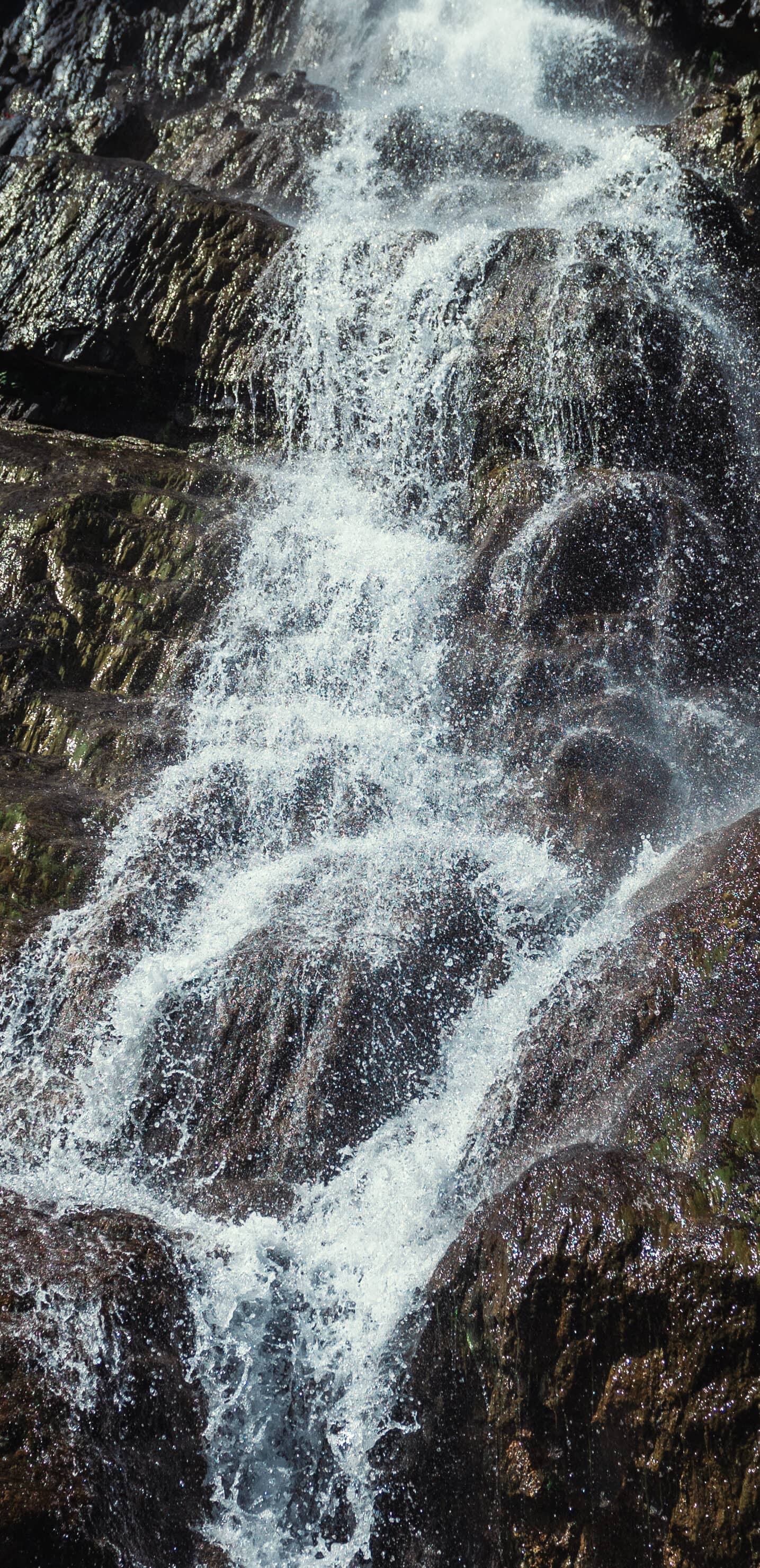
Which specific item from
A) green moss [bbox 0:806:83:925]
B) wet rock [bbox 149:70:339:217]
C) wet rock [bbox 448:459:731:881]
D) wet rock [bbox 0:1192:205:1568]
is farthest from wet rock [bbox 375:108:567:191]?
wet rock [bbox 0:1192:205:1568]

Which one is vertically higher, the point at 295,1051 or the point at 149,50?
the point at 149,50

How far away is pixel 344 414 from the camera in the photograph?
9.50 m

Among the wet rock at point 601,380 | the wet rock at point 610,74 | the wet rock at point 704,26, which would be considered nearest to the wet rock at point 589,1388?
the wet rock at point 601,380

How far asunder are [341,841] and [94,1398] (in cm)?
341

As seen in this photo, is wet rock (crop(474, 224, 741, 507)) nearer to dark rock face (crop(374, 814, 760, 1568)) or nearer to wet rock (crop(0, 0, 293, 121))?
dark rock face (crop(374, 814, 760, 1568))

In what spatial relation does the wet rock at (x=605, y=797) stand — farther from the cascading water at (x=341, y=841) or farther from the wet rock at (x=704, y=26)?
the wet rock at (x=704, y=26)

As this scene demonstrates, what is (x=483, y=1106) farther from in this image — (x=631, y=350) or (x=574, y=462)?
(x=631, y=350)

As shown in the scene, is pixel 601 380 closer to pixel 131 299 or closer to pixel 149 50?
pixel 131 299

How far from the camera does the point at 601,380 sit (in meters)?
8.60

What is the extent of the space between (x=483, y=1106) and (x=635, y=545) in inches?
159

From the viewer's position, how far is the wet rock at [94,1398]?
3496 mm

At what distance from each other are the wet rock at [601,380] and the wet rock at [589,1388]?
5810mm

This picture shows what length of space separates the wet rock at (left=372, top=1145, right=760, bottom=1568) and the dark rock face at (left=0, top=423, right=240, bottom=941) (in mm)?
3357

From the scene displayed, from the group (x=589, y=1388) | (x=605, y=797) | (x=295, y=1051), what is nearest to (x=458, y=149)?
(x=605, y=797)
